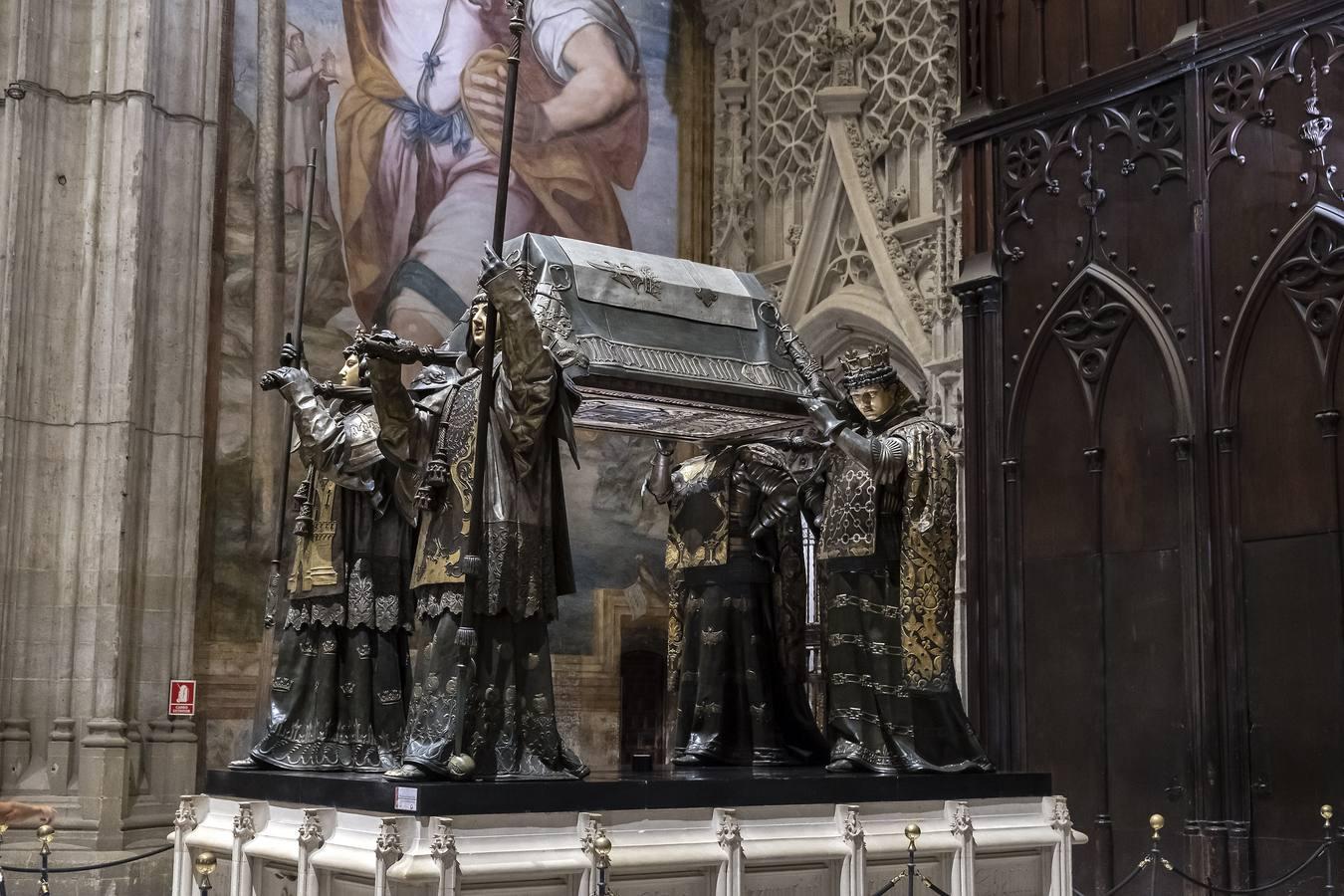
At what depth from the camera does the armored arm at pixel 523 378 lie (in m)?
6.43

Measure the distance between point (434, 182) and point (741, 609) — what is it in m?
6.75

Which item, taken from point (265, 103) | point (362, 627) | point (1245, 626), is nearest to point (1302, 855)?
point (1245, 626)

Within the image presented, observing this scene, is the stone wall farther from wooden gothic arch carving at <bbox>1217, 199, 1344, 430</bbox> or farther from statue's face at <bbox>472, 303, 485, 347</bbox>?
statue's face at <bbox>472, 303, 485, 347</bbox>

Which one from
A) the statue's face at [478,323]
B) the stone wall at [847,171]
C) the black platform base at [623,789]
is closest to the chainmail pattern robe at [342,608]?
the black platform base at [623,789]

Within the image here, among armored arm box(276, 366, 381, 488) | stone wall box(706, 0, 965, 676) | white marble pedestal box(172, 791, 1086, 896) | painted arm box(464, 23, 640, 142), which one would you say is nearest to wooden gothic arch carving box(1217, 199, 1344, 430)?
Result: stone wall box(706, 0, 965, 676)

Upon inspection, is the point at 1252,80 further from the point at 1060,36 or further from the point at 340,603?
the point at 340,603

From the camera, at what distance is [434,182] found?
13.5 metres

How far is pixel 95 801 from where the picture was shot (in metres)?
10.4

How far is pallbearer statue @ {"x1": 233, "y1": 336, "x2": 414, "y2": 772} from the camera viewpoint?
7.54 metres

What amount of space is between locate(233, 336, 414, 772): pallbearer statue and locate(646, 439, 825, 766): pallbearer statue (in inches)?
55.8

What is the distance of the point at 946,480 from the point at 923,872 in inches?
71.9

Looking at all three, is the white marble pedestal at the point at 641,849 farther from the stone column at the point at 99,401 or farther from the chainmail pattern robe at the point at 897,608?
the stone column at the point at 99,401

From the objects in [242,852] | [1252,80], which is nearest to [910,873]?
[242,852]

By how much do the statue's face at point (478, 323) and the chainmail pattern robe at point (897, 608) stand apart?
6.34 feet
